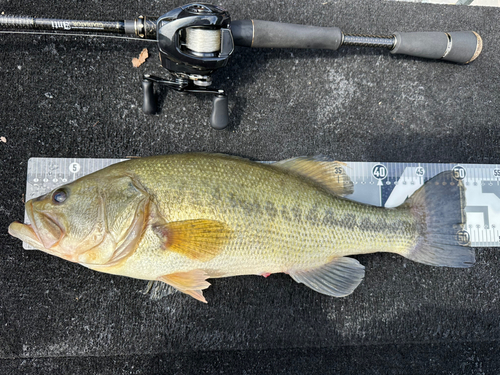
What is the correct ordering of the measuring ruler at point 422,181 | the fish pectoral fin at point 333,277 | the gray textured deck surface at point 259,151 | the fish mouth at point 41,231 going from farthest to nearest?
the measuring ruler at point 422,181
the gray textured deck surface at point 259,151
the fish pectoral fin at point 333,277
the fish mouth at point 41,231

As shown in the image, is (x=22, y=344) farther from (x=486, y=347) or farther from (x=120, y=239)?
(x=486, y=347)

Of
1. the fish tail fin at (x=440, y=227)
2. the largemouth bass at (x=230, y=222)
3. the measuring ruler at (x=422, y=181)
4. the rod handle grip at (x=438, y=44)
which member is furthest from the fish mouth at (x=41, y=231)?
the rod handle grip at (x=438, y=44)

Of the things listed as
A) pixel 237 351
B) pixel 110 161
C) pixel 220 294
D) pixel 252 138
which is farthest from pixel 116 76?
pixel 237 351

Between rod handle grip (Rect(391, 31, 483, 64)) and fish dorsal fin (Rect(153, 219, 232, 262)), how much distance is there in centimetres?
141

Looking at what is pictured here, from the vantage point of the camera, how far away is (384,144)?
6.57ft

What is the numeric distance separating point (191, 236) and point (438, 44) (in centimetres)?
171

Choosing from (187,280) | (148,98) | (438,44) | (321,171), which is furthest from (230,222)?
(438,44)

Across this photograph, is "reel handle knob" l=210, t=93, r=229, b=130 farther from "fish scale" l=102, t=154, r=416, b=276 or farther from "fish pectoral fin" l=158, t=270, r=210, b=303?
"fish pectoral fin" l=158, t=270, r=210, b=303

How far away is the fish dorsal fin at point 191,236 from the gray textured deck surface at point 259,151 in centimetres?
49

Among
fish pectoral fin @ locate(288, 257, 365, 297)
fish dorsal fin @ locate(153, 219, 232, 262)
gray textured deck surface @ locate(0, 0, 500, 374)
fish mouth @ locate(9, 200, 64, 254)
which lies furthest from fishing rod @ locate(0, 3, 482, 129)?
fish pectoral fin @ locate(288, 257, 365, 297)

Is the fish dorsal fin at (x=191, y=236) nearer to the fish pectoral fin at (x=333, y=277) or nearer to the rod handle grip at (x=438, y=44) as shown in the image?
the fish pectoral fin at (x=333, y=277)

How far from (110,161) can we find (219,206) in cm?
76

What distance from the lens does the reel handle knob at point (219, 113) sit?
1.75m

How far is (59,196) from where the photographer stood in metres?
1.41
